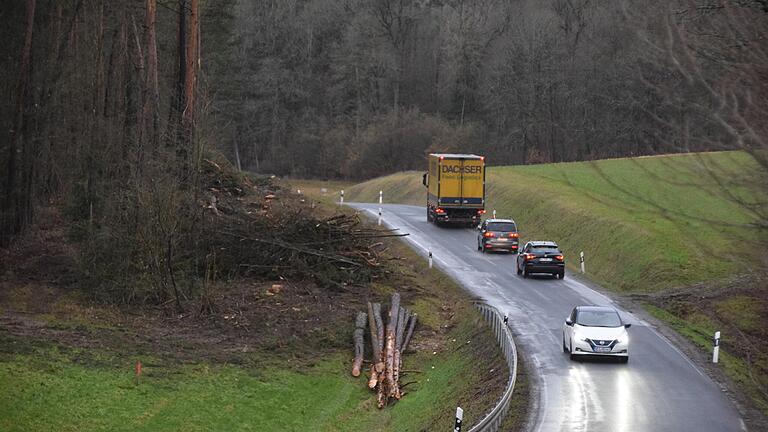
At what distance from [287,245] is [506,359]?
12.6 meters

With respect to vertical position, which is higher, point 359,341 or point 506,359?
point 506,359

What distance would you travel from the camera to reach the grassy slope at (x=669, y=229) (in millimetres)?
6211

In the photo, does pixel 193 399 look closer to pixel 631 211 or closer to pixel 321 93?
pixel 631 211

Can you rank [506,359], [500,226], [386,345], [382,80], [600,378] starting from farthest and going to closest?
[382,80]
[500,226]
[386,345]
[506,359]
[600,378]

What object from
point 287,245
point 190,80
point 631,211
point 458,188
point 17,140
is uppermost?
point 190,80

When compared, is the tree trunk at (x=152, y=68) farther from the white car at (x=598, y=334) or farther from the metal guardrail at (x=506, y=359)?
the white car at (x=598, y=334)

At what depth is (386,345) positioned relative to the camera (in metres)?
28.4

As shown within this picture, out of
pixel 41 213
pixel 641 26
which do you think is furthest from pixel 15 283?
pixel 641 26

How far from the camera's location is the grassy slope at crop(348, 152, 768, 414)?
6.21 meters

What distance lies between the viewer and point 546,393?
21.1 m

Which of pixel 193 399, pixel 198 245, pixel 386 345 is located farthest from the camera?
pixel 198 245

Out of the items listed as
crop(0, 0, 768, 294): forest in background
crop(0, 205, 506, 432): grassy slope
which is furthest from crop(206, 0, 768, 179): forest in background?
crop(0, 205, 506, 432): grassy slope

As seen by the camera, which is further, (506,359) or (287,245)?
(287,245)

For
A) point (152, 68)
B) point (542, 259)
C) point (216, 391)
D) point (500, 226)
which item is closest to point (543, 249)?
point (542, 259)
